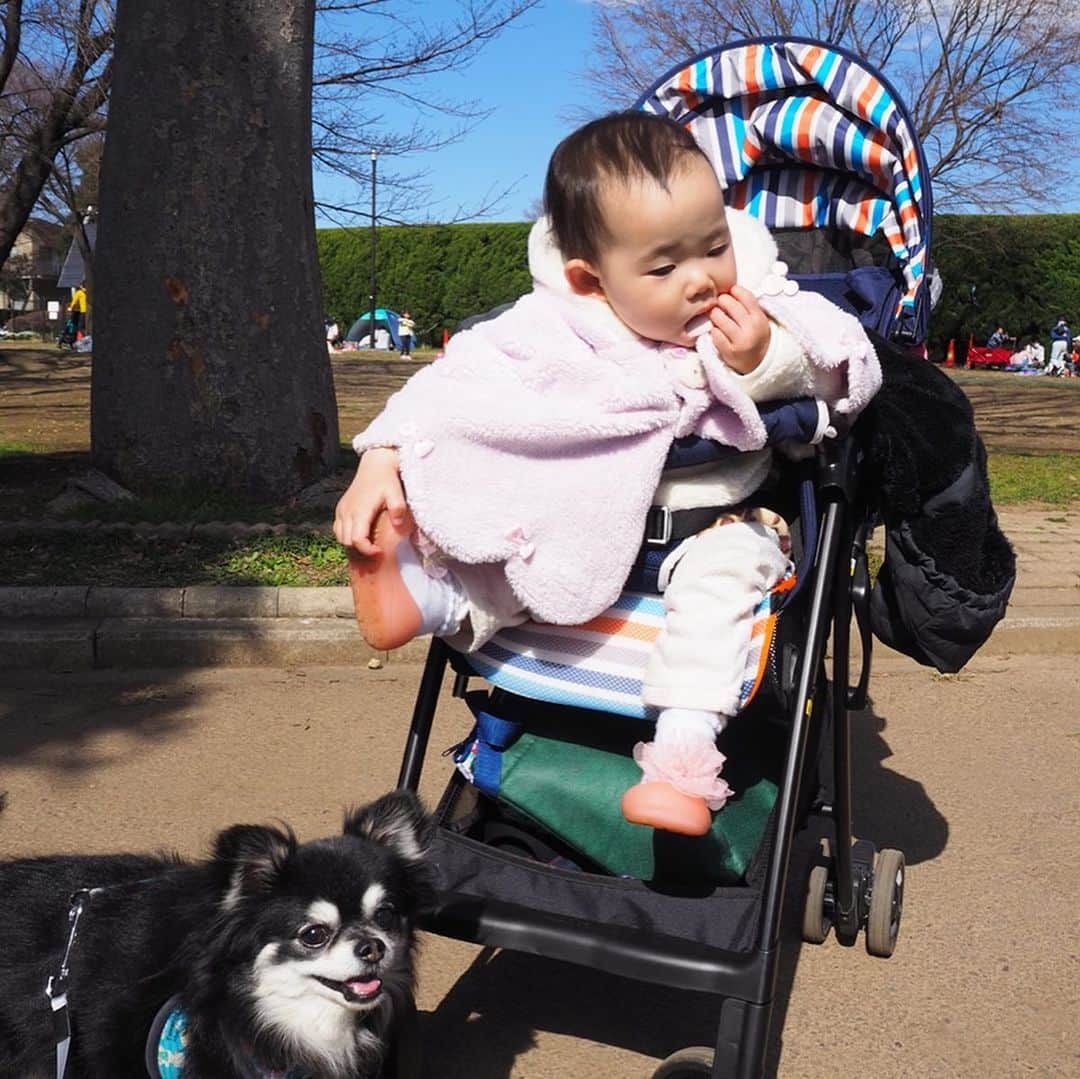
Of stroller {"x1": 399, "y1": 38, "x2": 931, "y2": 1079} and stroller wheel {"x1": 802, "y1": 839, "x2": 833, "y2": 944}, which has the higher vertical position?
stroller {"x1": 399, "y1": 38, "x2": 931, "y2": 1079}

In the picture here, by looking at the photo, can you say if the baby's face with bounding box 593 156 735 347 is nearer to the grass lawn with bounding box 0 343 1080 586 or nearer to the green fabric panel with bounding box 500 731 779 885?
the green fabric panel with bounding box 500 731 779 885

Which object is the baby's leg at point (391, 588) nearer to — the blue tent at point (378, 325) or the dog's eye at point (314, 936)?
the dog's eye at point (314, 936)

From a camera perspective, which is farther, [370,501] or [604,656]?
[604,656]

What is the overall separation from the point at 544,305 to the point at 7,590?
152 inches

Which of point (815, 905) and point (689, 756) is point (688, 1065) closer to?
point (689, 756)

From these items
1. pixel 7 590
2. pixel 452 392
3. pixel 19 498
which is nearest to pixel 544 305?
pixel 452 392

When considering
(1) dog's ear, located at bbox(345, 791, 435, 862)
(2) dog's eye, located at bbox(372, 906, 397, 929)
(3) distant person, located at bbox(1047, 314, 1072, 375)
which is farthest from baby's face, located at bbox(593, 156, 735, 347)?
(3) distant person, located at bbox(1047, 314, 1072, 375)

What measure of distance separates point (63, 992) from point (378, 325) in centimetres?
3797

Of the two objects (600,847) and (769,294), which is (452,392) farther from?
(600,847)

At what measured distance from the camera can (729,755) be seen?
A: 112 inches

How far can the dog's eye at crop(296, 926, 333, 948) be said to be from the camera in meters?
2.15

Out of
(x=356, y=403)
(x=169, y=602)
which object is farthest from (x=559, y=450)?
(x=356, y=403)

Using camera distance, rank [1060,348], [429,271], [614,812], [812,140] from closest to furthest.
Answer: [614,812] → [812,140] → [1060,348] → [429,271]

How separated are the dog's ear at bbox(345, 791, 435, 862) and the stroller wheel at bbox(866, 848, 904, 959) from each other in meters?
1.33
